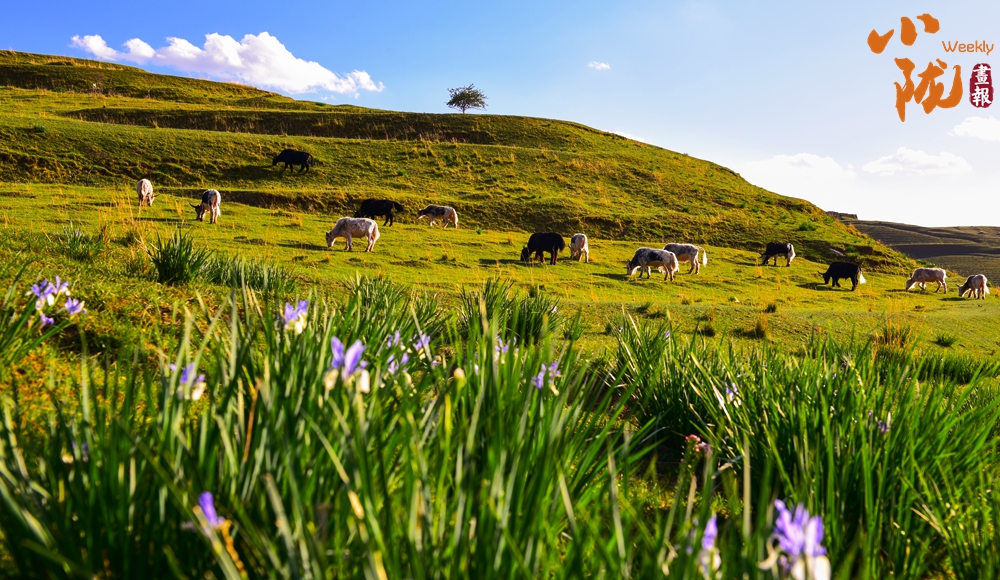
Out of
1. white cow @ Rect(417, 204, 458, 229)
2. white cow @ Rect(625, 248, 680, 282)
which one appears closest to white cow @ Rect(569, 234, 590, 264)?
white cow @ Rect(625, 248, 680, 282)

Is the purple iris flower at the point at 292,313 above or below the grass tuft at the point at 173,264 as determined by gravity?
above

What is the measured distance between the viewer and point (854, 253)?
32688mm

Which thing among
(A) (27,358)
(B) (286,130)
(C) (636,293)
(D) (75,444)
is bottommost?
(C) (636,293)

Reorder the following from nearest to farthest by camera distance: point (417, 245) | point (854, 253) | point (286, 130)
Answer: point (417, 245), point (854, 253), point (286, 130)

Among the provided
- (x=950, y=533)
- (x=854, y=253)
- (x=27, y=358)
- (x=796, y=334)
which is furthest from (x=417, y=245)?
(x=854, y=253)

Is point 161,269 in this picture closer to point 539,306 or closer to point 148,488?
point 539,306

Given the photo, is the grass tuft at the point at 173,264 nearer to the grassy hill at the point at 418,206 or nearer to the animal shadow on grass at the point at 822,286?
the grassy hill at the point at 418,206

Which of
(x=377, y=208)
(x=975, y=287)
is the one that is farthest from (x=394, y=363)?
(x=975, y=287)

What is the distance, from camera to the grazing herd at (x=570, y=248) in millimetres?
19812

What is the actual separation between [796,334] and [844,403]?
9.01 metres

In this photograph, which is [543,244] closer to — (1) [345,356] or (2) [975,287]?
(2) [975,287]

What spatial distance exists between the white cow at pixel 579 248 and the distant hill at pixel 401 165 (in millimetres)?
7038

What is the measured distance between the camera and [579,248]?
76.2 feet

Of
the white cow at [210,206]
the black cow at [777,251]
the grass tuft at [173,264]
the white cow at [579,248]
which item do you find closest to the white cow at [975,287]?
the black cow at [777,251]
